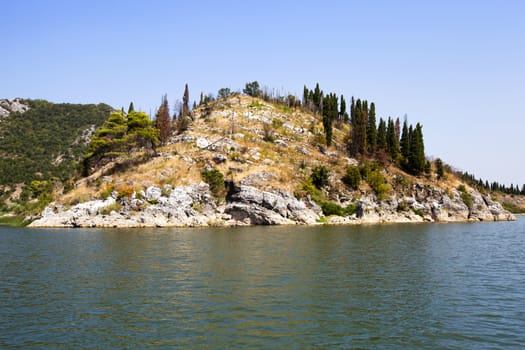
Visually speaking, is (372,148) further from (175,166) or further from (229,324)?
(229,324)

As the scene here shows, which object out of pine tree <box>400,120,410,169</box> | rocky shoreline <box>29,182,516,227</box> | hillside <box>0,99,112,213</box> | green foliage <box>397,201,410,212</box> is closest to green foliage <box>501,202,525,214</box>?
pine tree <box>400,120,410,169</box>

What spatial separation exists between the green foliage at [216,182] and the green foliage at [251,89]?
69855 millimetres

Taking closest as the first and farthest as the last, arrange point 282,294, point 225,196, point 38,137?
point 282,294
point 225,196
point 38,137

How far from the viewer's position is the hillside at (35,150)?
A: 137125 millimetres

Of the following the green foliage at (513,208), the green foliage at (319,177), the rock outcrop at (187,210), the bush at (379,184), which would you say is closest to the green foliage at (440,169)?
the bush at (379,184)

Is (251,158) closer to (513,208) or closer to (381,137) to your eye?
(381,137)

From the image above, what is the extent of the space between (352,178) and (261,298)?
77.5m

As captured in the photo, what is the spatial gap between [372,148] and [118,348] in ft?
352

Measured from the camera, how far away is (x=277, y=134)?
117 m

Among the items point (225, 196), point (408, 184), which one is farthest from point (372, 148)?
point (225, 196)

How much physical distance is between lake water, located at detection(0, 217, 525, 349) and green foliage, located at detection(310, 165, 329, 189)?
52.7 metres

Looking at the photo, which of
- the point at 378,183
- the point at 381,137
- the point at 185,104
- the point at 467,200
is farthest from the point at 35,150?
the point at 467,200

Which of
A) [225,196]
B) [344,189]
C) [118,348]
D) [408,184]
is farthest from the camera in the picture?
[408,184]

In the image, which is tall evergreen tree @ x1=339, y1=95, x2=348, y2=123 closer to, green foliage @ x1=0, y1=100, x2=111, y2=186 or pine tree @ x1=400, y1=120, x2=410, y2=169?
pine tree @ x1=400, y1=120, x2=410, y2=169
